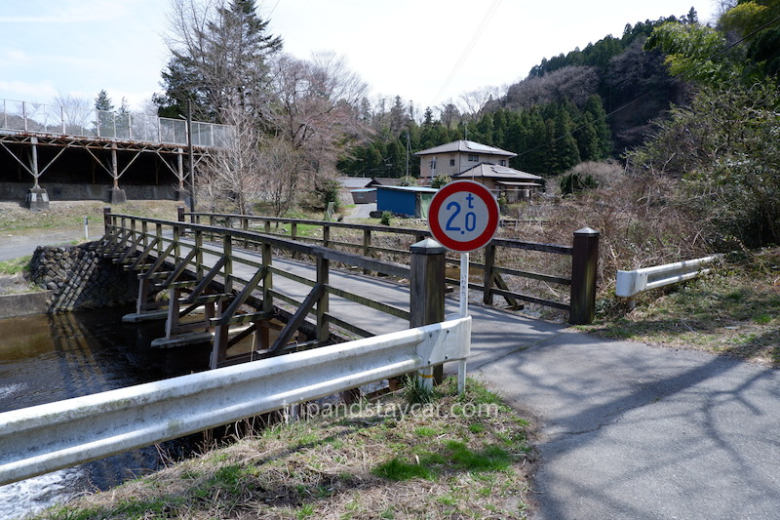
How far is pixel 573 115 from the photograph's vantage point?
60.8 m

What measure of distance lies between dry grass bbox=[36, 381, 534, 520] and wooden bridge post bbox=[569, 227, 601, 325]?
3.08 metres

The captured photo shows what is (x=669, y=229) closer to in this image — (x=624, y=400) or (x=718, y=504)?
(x=624, y=400)

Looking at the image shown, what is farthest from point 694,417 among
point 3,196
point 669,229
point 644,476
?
point 3,196

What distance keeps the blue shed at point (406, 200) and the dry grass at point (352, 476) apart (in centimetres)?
3266

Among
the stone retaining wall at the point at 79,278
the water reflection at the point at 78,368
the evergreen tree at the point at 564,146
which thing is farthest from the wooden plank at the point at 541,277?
the evergreen tree at the point at 564,146

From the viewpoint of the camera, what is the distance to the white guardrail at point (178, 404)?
1925 mm

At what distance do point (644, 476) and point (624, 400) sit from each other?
3.72 feet

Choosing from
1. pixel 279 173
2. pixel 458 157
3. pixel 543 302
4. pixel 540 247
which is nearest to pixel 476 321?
pixel 543 302

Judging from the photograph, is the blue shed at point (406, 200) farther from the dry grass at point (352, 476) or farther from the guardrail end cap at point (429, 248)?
the dry grass at point (352, 476)

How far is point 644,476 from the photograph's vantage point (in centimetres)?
269

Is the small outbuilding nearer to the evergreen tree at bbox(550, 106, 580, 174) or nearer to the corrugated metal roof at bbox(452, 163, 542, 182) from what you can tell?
the corrugated metal roof at bbox(452, 163, 542, 182)

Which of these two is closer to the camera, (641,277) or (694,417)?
(694,417)

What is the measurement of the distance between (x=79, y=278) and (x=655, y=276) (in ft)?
57.9

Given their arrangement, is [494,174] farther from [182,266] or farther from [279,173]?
[182,266]
